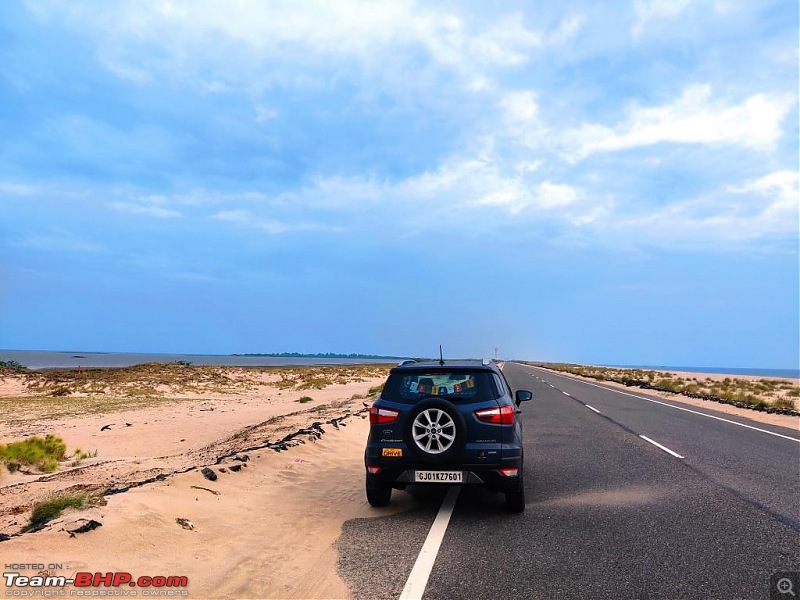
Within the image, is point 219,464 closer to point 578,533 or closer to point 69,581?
point 69,581

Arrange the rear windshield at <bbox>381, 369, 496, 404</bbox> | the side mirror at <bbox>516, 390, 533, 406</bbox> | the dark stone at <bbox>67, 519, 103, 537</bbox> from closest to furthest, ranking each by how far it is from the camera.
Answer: the dark stone at <bbox>67, 519, 103, 537</bbox>, the rear windshield at <bbox>381, 369, 496, 404</bbox>, the side mirror at <bbox>516, 390, 533, 406</bbox>

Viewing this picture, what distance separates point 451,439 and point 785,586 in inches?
128

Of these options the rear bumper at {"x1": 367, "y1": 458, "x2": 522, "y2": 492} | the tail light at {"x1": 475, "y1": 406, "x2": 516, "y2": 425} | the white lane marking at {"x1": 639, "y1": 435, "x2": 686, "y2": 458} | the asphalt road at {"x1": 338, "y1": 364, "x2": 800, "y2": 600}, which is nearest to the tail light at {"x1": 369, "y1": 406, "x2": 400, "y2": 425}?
the rear bumper at {"x1": 367, "y1": 458, "x2": 522, "y2": 492}

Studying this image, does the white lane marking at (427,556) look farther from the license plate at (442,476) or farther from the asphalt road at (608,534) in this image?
the license plate at (442,476)

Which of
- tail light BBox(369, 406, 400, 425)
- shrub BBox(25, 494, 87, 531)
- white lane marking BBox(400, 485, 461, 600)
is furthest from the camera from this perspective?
tail light BBox(369, 406, 400, 425)

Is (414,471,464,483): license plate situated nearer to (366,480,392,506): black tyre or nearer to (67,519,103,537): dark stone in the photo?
(366,480,392,506): black tyre

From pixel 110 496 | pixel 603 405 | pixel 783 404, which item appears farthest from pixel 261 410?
pixel 783 404

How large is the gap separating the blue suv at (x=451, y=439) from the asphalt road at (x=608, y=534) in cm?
52

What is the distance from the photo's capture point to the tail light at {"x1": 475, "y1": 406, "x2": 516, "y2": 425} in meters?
6.44

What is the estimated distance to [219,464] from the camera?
8867 mm

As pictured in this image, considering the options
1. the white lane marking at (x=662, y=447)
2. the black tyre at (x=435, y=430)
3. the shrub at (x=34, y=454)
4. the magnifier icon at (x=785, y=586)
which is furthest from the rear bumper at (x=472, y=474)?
the shrub at (x=34, y=454)

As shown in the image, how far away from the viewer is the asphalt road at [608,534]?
4605 millimetres

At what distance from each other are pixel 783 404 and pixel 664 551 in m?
25.9

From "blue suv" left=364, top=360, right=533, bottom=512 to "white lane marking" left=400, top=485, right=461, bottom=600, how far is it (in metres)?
0.53
